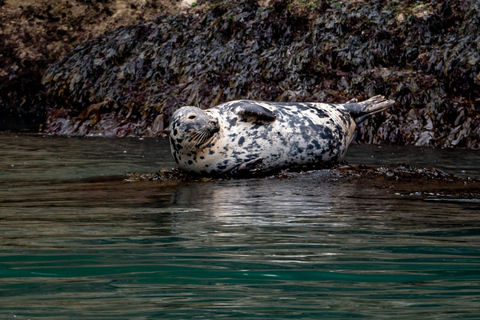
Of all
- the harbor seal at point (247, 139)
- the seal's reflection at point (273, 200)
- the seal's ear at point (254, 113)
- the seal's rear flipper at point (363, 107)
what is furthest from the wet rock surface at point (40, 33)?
the seal's reflection at point (273, 200)

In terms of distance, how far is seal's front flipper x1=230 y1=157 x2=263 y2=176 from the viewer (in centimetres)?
651

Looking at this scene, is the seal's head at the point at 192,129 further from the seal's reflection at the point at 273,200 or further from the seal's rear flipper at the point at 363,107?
the seal's rear flipper at the point at 363,107

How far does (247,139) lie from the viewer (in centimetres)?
655

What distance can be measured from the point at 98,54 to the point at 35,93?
13.7 ft

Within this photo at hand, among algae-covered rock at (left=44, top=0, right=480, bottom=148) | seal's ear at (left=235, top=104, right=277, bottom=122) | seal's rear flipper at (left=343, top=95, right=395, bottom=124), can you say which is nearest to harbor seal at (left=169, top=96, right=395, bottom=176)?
seal's ear at (left=235, top=104, right=277, bottom=122)

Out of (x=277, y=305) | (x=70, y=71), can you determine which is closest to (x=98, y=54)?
(x=70, y=71)

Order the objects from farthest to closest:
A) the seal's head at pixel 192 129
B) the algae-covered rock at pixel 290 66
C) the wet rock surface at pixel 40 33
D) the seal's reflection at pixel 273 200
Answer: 1. the wet rock surface at pixel 40 33
2. the algae-covered rock at pixel 290 66
3. the seal's head at pixel 192 129
4. the seal's reflection at pixel 273 200

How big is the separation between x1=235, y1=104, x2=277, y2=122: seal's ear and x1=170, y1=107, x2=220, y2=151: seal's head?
0.96 feet

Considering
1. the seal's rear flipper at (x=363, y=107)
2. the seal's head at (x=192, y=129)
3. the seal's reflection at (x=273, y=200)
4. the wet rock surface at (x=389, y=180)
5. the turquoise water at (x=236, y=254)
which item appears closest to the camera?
the turquoise water at (x=236, y=254)

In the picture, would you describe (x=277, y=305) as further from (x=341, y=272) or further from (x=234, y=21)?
(x=234, y=21)

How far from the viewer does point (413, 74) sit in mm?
12789

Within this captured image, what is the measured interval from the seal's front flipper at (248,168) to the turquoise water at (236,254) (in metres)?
0.86

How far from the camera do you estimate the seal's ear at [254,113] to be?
6562 mm

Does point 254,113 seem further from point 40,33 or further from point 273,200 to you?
point 40,33
